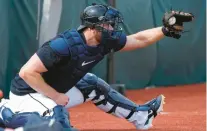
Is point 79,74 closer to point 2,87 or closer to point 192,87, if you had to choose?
point 2,87

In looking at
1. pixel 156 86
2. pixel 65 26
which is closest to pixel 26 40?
pixel 65 26

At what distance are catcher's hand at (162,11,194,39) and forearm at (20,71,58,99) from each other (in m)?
1.09

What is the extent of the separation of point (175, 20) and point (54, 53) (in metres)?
A: 1.05

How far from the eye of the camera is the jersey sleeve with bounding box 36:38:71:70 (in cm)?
446

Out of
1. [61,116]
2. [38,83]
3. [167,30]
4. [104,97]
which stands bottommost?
[104,97]

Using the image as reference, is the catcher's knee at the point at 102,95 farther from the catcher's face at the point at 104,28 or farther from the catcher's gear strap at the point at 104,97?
the catcher's face at the point at 104,28

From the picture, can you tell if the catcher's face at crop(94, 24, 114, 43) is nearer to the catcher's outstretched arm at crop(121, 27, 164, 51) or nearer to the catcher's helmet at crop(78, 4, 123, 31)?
the catcher's helmet at crop(78, 4, 123, 31)

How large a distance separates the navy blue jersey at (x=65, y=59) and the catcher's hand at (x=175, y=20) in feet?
1.44

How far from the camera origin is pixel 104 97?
5.28 meters

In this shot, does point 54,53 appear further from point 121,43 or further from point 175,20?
point 175,20

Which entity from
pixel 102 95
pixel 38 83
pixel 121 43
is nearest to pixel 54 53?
pixel 38 83

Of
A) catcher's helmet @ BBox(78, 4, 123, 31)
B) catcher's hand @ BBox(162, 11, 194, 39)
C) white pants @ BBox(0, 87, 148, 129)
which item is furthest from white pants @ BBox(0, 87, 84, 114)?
catcher's hand @ BBox(162, 11, 194, 39)

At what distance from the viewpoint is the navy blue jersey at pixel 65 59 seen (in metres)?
4.49

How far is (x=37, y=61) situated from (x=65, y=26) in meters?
4.31
